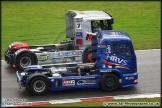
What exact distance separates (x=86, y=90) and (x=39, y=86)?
191cm

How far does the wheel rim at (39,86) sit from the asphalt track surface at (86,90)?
0.28 m

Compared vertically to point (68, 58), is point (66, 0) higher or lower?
higher

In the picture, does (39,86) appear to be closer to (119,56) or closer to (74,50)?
(119,56)

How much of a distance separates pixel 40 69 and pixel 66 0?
73.0 ft

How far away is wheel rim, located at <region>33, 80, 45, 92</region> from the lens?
15086 millimetres

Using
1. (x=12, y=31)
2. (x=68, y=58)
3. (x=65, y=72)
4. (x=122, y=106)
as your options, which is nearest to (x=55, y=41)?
(x=12, y=31)

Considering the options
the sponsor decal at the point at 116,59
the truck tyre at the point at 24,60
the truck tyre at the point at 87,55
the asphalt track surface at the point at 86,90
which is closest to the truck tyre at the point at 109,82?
the asphalt track surface at the point at 86,90

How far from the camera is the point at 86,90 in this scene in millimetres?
16047

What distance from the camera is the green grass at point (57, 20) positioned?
25.6 meters

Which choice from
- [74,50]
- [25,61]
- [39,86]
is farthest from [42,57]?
[39,86]

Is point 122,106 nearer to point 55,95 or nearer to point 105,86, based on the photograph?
point 105,86

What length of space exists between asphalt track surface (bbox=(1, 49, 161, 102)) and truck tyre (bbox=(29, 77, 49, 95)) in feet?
0.64

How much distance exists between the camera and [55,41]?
980 inches

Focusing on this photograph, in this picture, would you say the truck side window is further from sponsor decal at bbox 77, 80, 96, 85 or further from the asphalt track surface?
the asphalt track surface
